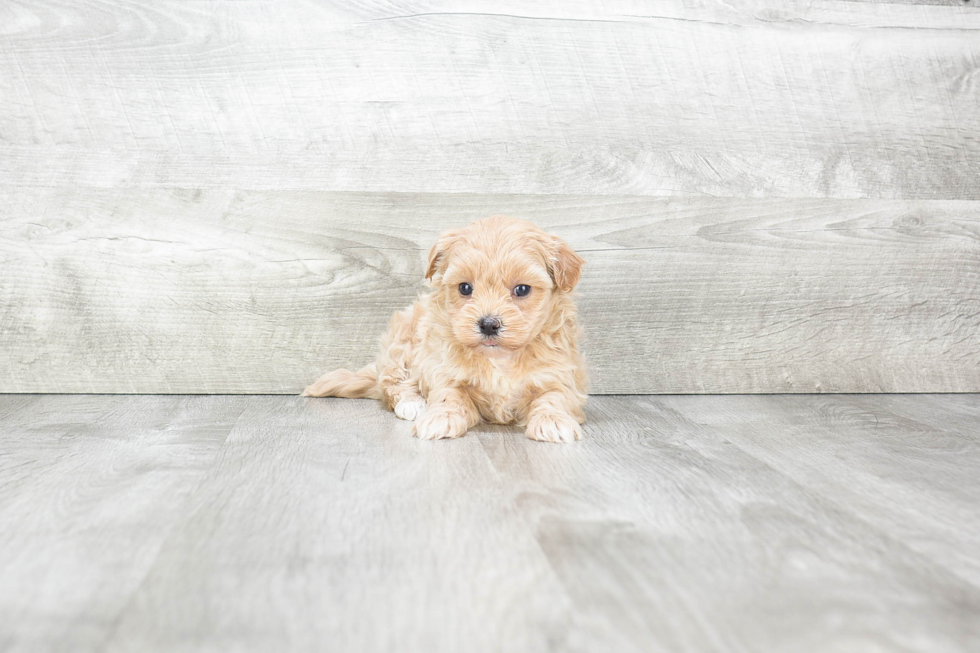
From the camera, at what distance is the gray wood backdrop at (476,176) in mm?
1949

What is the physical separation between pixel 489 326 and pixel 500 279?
0.36 feet

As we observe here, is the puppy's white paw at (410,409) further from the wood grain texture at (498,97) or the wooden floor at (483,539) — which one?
the wood grain texture at (498,97)

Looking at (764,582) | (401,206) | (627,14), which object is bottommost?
(764,582)

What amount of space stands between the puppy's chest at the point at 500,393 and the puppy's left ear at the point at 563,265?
0.23 m

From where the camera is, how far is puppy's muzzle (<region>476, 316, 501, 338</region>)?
4.92ft

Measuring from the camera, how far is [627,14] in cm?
203

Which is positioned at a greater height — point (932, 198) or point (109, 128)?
point (109, 128)

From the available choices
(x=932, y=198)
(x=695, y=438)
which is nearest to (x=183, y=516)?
(x=695, y=438)

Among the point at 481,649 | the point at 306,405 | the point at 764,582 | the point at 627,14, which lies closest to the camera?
the point at 481,649

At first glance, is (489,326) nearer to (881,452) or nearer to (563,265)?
(563,265)

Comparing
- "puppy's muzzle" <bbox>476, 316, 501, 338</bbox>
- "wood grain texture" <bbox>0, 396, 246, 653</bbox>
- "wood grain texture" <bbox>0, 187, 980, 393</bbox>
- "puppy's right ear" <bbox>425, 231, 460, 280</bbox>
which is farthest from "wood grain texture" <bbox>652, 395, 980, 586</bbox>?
"wood grain texture" <bbox>0, 396, 246, 653</bbox>

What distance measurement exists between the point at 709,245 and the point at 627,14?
0.69m

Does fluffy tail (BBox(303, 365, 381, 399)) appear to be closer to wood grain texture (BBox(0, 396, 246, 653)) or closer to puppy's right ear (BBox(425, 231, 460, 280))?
wood grain texture (BBox(0, 396, 246, 653))

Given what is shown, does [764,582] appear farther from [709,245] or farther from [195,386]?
[195,386]
